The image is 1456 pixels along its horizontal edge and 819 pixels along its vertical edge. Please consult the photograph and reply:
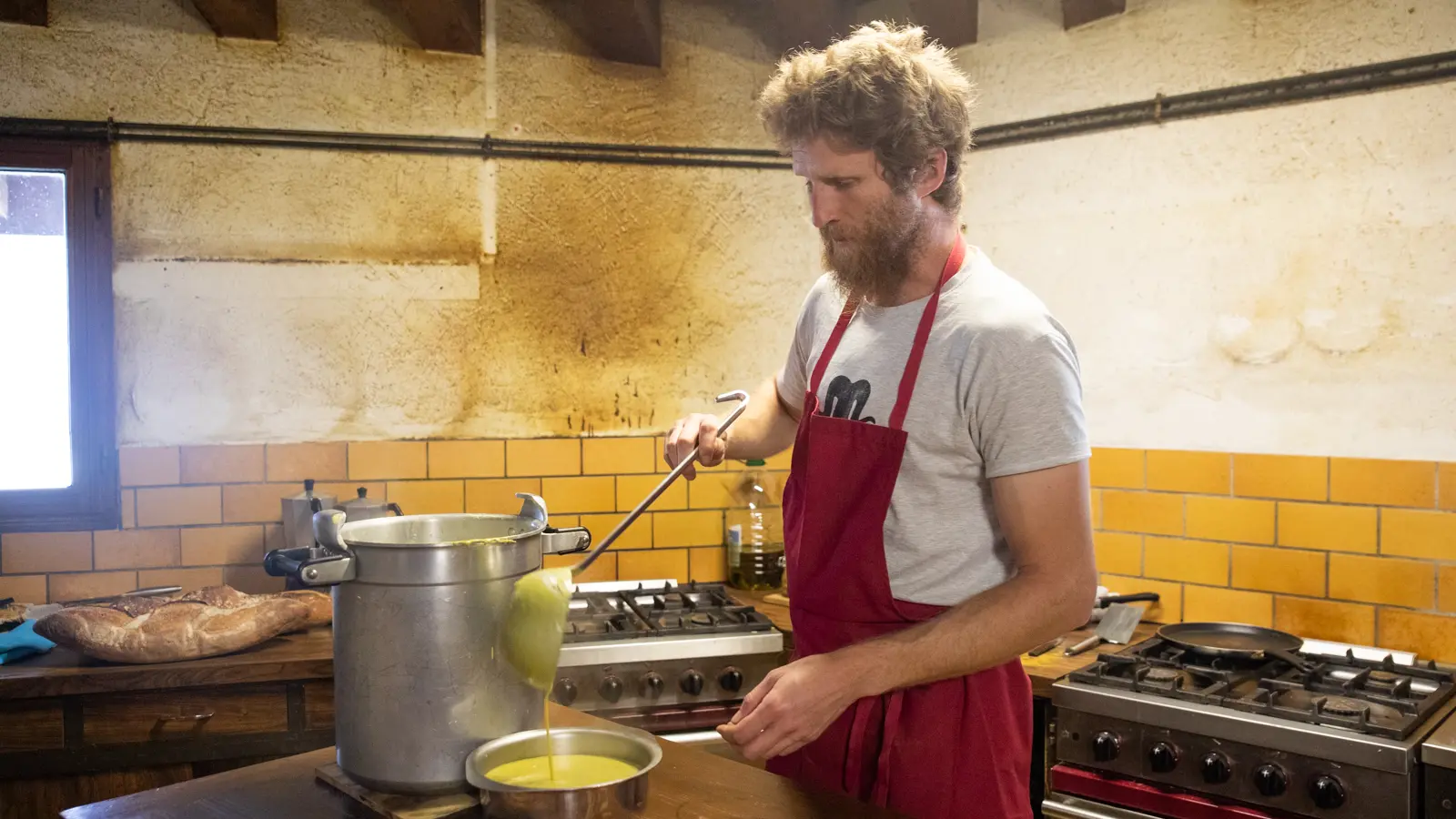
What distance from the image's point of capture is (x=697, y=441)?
192 centimetres

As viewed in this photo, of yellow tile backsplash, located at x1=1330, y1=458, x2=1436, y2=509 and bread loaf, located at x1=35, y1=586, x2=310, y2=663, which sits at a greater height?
yellow tile backsplash, located at x1=1330, y1=458, x2=1436, y2=509

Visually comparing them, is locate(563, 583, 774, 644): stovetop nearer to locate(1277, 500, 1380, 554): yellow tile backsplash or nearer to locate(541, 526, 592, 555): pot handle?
locate(541, 526, 592, 555): pot handle

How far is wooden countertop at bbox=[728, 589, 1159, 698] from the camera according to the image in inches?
90.7

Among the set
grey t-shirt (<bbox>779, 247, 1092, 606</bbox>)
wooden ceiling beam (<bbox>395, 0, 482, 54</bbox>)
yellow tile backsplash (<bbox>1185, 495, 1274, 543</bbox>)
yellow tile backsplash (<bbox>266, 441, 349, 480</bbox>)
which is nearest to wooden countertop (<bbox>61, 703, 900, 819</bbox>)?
grey t-shirt (<bbox>779, 247, 1092, 606</bbox>)

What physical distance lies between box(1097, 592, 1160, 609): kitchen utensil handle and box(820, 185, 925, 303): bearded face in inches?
55.2

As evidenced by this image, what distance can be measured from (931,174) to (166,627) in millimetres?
1834

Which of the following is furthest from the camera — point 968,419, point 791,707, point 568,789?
point 968,419

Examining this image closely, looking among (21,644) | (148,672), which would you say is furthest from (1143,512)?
(21,644)

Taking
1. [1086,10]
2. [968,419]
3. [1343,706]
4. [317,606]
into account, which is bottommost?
[1343,706]

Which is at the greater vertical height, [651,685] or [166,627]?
[166,627]

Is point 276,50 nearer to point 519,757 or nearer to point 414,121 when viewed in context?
point 414,121

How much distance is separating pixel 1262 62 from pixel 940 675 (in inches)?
74.5

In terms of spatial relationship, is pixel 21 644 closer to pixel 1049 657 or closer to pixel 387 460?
pixel 387 460

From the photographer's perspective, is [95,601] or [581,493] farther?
[581,493]
